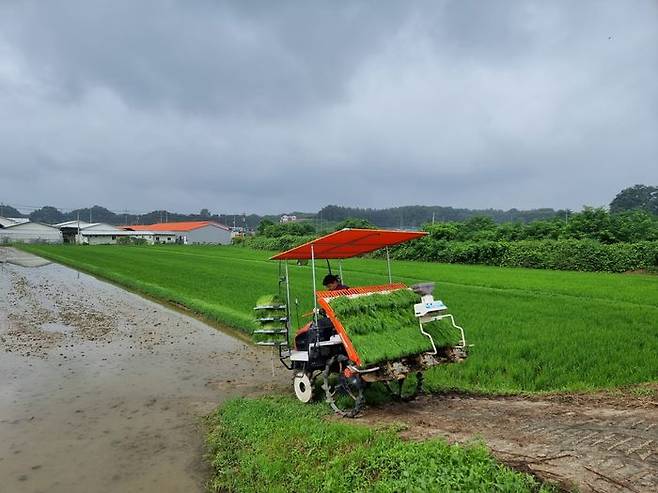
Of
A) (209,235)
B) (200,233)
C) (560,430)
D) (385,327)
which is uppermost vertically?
(385,327)

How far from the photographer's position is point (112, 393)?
7824 mm

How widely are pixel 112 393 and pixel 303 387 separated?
3368 millimetres

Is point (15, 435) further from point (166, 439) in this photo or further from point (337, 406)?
point (337, 406)

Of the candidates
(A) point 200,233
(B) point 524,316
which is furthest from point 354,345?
(A) point 200,233

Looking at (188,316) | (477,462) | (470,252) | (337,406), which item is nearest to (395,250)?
(470,252)

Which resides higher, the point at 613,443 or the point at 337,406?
the point at 613,443

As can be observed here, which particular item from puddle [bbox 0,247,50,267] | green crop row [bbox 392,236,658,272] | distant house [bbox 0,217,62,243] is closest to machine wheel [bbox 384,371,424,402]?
green crop row [bbox 392,236,658,272]

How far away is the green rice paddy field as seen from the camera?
284 inches

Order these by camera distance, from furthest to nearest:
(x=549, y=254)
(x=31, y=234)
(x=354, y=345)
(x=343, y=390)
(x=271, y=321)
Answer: (x=31, y=234)
(x=549, y=254)
(x=271, y=321)
(x=343, y=390)
(x=354, y=345)

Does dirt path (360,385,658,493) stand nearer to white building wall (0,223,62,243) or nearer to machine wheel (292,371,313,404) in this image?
machine wheel (292,371,313,404)

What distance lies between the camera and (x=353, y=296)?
6.00 meters

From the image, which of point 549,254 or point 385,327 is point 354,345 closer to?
point 385,327

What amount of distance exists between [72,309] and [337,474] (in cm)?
1494

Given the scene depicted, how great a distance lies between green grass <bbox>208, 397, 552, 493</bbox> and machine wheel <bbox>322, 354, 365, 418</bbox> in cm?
23
